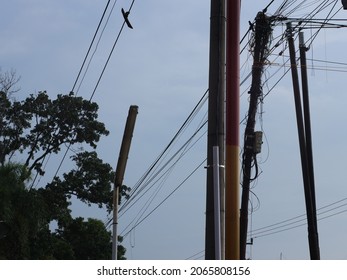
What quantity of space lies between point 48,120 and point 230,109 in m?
27.7

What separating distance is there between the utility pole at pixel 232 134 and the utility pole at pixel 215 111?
57 centimetres

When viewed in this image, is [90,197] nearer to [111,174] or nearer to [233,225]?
[111,174]

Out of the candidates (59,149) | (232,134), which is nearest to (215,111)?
(232,134)

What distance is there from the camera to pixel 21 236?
24.8 meters

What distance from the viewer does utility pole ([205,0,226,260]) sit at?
30.0 feet

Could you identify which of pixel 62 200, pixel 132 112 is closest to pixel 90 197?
pixel 62 200

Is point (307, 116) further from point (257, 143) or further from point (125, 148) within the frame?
point (125, 148)

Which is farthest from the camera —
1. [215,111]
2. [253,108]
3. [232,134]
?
[253,108]

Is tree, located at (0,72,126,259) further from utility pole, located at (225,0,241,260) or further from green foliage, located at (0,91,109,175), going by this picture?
utility pole, located at (225,0,241,260)

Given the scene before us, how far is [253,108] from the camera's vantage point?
17766mm

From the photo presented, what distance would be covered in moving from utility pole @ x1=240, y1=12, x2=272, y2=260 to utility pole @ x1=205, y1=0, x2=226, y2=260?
7.46 meters

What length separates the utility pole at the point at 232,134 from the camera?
9875mm

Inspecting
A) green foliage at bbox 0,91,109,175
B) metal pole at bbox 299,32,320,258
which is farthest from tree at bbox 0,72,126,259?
metal pole at bbox 299,32,320,258

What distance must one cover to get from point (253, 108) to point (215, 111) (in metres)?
8.33
